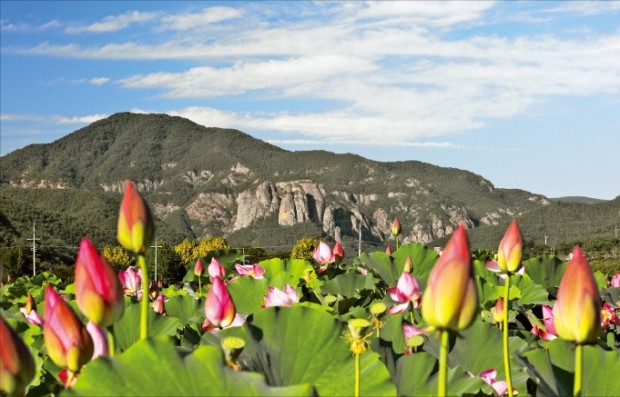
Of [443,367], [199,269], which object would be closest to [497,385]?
[443,367]

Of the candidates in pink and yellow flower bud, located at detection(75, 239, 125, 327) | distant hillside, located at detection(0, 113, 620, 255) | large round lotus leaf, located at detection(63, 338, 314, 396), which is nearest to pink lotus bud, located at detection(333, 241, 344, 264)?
pink and yellow flower bud, located at detection(75, 239, 125, 327)

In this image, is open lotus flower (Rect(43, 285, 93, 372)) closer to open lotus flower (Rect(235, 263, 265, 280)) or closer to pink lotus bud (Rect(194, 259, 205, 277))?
open lotus flower (Rect(235, 263, 265, 280))

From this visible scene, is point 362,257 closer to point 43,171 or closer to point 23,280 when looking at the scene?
point 23,280

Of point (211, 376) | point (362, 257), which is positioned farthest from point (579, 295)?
point (362, 257)

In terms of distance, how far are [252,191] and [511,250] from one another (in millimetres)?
138205

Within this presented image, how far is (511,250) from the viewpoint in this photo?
1.71 meters

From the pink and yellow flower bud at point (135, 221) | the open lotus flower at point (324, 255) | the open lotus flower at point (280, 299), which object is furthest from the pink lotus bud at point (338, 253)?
the pink and yellow flower bud at point (135, 221)

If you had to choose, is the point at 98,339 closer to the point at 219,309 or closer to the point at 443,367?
the point at 219,309

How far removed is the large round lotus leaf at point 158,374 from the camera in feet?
3.54

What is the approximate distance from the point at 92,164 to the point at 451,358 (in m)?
179

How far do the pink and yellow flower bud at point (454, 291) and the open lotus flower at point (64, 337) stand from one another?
1.99 feet

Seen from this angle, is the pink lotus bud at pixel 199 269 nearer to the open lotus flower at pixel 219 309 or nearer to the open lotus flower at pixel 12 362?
the open lotus flower at pixel 219 309

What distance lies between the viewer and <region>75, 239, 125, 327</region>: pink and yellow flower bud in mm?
1228

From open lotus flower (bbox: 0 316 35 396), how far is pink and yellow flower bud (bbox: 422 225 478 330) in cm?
63
